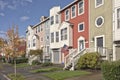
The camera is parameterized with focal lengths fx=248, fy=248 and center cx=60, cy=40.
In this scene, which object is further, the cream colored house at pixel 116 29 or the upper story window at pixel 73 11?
the upper story window at pixel 73 11

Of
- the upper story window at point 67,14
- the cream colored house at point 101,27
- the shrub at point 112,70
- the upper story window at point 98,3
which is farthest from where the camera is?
the upper story window at point 67,14

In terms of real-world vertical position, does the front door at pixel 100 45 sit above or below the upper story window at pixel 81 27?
below

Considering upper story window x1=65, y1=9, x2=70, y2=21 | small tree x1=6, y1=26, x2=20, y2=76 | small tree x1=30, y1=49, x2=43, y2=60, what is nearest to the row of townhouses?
upper story window x1=65, y1=9, x2=70, y2=21

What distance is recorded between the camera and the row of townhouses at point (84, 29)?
84.6 ft

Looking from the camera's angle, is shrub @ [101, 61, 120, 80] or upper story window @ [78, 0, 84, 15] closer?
shrub @ [101, 61, 120, 80]

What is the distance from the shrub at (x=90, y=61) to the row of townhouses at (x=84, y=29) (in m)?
1.54

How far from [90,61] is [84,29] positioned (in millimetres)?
8208

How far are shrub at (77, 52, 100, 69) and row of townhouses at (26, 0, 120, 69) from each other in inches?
60.5

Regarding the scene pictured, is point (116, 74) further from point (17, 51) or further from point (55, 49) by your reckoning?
point (55, 49)

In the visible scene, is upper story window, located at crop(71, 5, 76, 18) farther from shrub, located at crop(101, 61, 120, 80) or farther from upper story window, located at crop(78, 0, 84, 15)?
shrub, located at crop(101, 61, 120, 80)

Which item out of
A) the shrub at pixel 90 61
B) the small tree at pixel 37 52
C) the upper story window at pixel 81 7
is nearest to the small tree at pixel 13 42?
the shrub at pixel 90 61

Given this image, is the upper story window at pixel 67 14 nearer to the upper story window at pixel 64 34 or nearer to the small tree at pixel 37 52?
the upper story window at pixel 64 34

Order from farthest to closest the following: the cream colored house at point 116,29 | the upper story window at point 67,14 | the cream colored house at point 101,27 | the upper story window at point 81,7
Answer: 1. the upper story window at point 67,14
2. the upper story window at point 81,7
3. the cream colored house at point 101,27
4. the cream colored house at point 116,29

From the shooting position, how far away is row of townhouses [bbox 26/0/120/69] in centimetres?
2578
